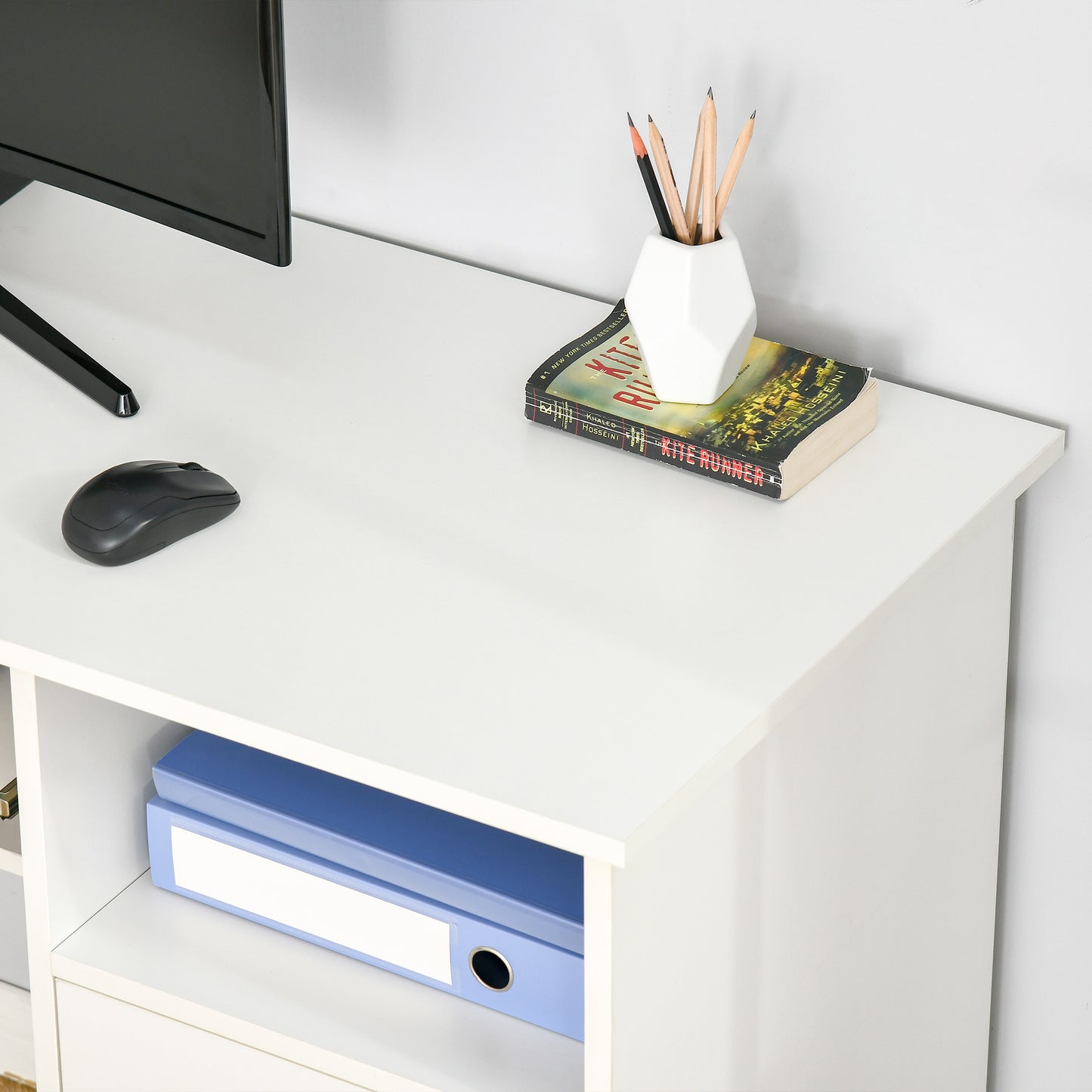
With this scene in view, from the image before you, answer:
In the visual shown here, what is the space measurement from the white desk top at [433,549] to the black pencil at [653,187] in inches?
6.2

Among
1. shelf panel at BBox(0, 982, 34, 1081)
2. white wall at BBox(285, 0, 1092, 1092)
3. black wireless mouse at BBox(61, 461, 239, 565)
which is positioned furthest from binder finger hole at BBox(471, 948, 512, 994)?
shelf panel at BBox(0, 982, 34, 1081)

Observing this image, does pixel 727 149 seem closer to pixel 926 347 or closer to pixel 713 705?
pixel 926 347

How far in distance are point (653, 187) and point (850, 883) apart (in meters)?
0.48

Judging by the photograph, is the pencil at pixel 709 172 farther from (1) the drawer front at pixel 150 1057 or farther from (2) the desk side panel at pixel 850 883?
(1) the drawer front at pixel 150 1057

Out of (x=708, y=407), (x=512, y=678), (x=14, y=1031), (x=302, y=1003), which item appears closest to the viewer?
(x=512, y=678)

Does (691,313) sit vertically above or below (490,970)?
above

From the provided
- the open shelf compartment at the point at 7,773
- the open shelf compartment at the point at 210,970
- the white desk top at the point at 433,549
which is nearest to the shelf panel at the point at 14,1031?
the open shelf compartment at the point at 7,773

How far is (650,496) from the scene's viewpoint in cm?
106

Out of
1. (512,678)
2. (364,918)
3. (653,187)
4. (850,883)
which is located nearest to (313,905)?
(364,918)

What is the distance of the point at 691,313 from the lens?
1078mm

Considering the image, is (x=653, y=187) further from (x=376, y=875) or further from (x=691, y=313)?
(x=376, y=875)

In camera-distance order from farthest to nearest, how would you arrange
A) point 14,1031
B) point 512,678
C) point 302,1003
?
point 14,1031 → point 302,1003 → point 512,678

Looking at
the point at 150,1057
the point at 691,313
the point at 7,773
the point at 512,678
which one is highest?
the point at 691,313

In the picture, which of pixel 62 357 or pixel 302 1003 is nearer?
pixel 302 1003
